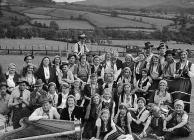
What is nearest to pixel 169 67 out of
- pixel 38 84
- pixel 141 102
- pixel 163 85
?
pixel 163 85

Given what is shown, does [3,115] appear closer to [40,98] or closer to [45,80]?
[40,98]

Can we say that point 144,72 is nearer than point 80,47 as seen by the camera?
Yes

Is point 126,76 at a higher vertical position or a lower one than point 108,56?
lower

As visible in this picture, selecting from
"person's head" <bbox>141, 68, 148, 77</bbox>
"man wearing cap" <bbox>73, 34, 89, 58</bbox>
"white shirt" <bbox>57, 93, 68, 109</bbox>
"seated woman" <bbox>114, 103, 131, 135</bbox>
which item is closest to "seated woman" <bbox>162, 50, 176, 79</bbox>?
"person's head" <bbox>141, 68, 148, 77</bbox>

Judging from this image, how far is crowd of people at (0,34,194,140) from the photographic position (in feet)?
26.8

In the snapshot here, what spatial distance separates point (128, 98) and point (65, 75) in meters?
1.84

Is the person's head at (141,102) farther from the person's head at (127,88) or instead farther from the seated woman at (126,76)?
the seated woman at (126,76)

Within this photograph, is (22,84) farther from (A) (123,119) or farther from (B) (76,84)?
(A) (123,119)

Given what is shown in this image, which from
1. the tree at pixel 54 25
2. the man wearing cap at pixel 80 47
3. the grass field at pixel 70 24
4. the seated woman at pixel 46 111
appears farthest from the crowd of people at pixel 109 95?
the grass field at pixel 70 24

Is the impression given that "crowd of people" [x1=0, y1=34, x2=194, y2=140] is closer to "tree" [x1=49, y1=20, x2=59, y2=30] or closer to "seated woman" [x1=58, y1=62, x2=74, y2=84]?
"seated woman" [x1=58, y1=62, x2=74, y2=84]

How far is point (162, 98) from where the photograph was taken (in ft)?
29.0

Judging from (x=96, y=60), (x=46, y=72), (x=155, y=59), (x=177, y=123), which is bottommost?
(x=177, y=123)

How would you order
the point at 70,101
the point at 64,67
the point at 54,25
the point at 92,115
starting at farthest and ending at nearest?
the point at 54,25, the point at 64,67, the point at 92,115, the point at 70,101

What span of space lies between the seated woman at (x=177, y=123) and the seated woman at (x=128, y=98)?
2.82ft
